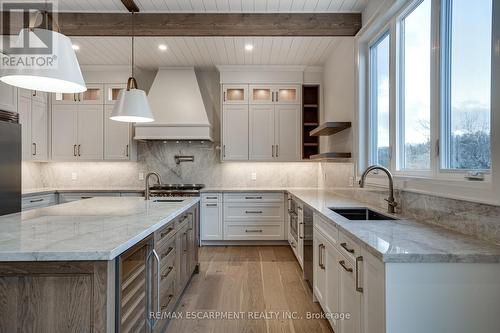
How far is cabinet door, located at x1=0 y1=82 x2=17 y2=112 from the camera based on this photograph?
3.68m

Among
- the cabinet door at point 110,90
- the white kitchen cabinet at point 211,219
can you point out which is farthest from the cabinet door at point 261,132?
the cabinet door at point 110,90

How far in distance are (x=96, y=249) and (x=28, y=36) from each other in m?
1.10

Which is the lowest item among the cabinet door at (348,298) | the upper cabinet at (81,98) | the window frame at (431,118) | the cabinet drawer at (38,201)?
the cabinet door at (348,298)

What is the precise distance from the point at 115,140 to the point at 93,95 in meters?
0.83

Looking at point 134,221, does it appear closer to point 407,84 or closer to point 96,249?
point 96,249

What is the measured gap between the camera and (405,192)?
7.05 ft

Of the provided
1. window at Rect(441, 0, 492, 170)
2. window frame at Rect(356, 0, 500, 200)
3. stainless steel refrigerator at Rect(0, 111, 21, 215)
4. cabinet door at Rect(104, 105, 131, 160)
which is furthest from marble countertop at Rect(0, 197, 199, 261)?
cabinet door at Rect(104, 105, 131, 160)

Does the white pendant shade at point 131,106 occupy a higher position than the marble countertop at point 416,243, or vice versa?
the white pendant shade at point 131,106

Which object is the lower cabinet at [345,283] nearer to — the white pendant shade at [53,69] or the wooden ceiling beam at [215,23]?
the white pendant shade at [53,69]

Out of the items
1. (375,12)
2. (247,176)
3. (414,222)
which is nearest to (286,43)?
(375,12)

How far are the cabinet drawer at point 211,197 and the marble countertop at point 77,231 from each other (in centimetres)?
204

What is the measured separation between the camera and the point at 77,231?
1.53 m

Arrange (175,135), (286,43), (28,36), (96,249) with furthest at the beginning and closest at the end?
(175,135), (286,43), (28,36), (96,249)

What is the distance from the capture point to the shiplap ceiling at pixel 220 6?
9.58 ft
